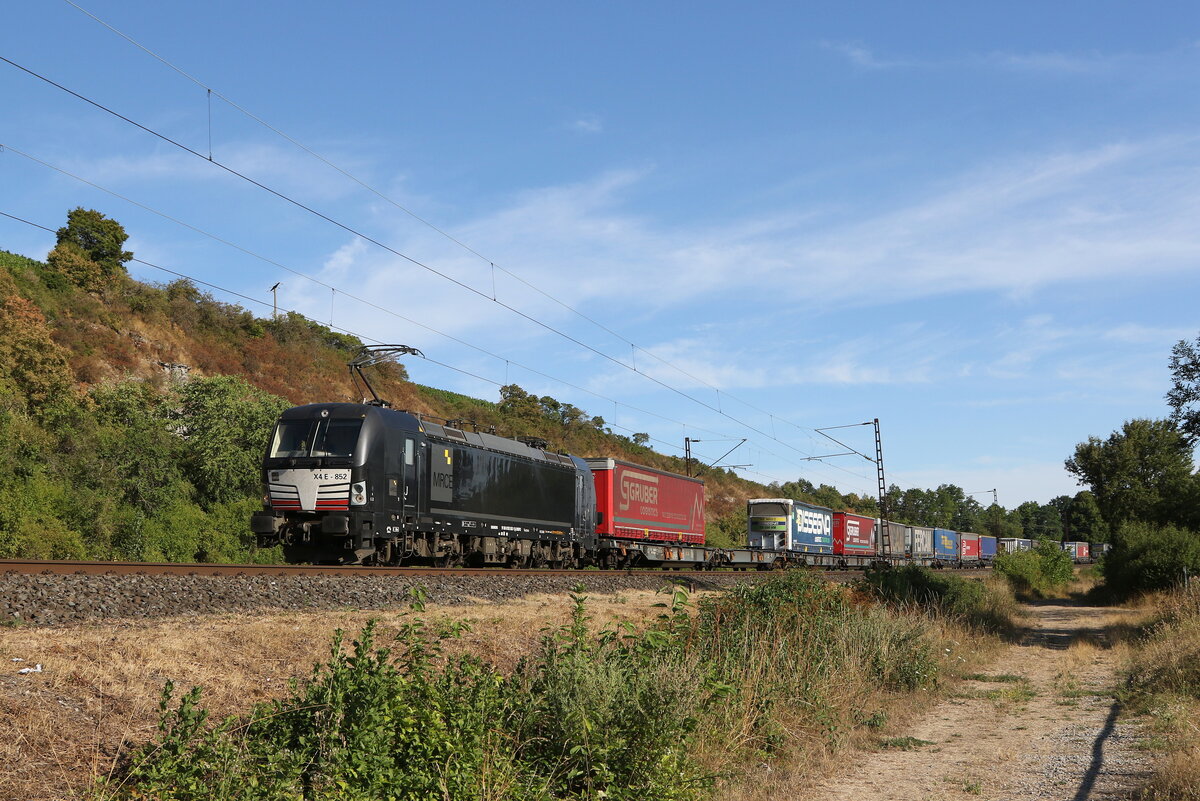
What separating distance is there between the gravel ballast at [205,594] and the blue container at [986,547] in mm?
80510

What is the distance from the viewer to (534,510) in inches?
1077

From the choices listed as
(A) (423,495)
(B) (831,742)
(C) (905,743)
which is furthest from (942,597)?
(B) (831,742)

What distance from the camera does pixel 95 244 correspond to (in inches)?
2215

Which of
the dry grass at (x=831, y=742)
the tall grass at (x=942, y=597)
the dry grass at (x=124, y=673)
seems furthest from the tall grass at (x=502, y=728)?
the tall grass at (x=942, y=597)

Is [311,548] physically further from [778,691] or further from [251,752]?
[251,752]

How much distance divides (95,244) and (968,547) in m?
73.7

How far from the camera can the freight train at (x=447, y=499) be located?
1975 centimetres

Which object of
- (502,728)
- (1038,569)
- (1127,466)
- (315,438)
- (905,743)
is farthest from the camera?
(1127,466)

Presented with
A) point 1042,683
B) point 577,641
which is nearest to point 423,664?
point 577,641

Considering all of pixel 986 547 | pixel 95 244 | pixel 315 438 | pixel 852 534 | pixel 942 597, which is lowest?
pixel 986 547

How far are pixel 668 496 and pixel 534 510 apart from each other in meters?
11.5

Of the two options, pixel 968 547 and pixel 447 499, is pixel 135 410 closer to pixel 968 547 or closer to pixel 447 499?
pixel 447 499

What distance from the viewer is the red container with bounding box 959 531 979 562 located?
267ft

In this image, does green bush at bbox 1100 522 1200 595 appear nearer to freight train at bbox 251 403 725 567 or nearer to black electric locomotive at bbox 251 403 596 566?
freight train at bbox 251 403 725 567
